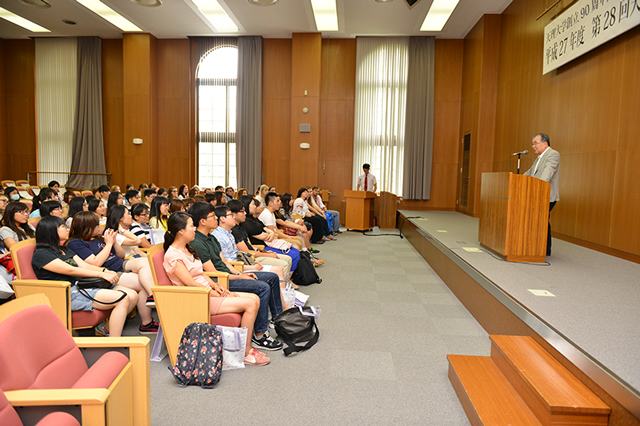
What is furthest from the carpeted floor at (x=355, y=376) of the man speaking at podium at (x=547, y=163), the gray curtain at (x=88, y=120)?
the gray curtain at (x=88, y=120)

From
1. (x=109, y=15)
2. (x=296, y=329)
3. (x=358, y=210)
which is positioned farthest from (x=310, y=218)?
(x=109, y=15)

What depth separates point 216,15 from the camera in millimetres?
9484

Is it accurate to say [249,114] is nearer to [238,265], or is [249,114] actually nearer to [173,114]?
[173,114]

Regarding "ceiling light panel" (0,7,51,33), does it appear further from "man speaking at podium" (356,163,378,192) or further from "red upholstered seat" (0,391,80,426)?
"red upholstered seat" (0,391,80,426)

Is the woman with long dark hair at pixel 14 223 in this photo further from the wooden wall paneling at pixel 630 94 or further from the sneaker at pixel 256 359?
the wooden wall paneling at pixel 630 94

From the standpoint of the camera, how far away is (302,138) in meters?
10.6

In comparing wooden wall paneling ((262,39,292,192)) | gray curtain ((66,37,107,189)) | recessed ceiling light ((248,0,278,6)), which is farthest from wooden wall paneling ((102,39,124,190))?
recessed ceiling light ((248,0,278,6))

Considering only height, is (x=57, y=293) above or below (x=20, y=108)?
below

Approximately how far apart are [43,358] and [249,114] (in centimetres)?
1000

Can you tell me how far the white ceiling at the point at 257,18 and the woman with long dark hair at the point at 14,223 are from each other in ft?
22.2

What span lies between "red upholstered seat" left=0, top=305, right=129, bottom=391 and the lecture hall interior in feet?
0.19

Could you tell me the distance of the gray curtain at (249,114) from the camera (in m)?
10.7

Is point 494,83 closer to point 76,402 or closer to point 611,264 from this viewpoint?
point 611,264

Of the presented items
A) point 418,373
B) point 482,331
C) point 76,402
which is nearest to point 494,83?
point 482,331
